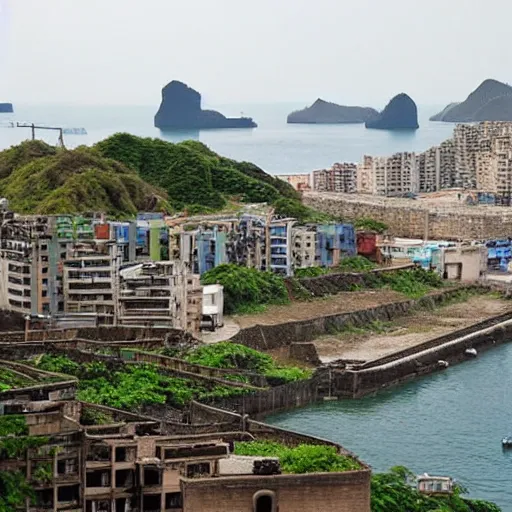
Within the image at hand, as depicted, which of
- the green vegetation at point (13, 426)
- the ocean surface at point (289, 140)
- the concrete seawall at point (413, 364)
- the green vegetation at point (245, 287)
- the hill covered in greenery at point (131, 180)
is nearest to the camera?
the green vegetation at point (13, 426)

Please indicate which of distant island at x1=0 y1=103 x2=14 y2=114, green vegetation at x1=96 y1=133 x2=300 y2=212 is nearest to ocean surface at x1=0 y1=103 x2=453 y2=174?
distant island at x1=0 y1=103 x2=14 y2=114

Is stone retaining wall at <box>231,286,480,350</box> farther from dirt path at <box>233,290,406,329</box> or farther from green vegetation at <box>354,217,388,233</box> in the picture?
green vegetation at <box>354,217,388,233</box>

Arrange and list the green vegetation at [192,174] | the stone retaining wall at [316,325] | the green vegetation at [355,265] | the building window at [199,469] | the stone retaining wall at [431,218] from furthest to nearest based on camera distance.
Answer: the stone retaining wall at [431,218], the green vegetation at [192,174], the green vegetation at [355,265], the stone retaining wall at [316,325], the building window at [199,469]

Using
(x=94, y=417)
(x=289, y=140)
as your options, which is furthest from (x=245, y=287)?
(x=289, y=140)

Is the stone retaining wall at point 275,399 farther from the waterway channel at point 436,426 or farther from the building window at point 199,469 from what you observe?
the building window at point 199,469

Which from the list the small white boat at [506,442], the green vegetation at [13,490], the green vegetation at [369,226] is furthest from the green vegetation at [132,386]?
the green vegetation at [369,226]

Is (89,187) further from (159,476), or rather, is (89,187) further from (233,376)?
(159,476)

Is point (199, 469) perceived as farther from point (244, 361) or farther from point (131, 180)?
point (131, 180)

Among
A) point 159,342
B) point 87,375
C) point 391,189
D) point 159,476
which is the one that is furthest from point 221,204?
point 159,476
